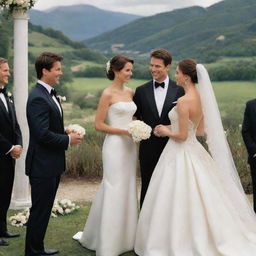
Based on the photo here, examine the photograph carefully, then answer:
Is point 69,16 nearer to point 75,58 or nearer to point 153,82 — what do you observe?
point 75,58

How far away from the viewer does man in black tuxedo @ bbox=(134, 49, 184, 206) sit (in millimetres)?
6145

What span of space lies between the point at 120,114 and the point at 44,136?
100 centimetres

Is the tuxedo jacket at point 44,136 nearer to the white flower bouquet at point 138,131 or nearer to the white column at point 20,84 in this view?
the white flower bouquet at point 138,131

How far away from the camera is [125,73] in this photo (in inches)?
223

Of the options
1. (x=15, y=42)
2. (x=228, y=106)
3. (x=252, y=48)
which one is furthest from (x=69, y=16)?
(x=15, y=42)

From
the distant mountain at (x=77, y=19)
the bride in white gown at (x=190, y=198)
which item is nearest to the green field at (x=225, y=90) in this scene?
the bride in white gown at (x=190, y=198)

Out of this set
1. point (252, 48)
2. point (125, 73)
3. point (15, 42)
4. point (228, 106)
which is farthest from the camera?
point (252, 48)

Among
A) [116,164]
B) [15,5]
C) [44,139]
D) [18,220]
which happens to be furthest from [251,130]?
[15,5]

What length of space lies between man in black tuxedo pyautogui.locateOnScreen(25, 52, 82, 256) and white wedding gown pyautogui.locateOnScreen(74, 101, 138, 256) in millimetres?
574

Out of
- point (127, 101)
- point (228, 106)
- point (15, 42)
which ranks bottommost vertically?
point (228, 106)

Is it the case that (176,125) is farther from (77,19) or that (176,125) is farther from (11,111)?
(77,19)

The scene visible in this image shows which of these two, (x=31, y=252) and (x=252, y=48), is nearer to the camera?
(x=31, y=252)

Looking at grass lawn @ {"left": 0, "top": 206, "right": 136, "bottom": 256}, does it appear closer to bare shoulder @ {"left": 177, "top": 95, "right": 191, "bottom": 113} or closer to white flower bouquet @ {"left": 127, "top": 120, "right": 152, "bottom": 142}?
white flower bouquet @ {"left": 127, "top": 120, "right": 152, "bottom": 142}

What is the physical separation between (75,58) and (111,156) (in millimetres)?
18644
